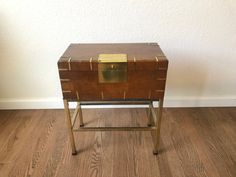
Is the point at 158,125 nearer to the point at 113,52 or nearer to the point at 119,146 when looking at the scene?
the point at 119,146

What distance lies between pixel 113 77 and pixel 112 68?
0.17ft

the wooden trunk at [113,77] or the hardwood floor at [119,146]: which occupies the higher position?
the wooden trunk at [113,77]

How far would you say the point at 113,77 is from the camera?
42.4 inches

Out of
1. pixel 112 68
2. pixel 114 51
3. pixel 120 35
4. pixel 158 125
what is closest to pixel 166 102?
pixel 158 125

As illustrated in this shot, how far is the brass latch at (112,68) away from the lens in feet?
3.43

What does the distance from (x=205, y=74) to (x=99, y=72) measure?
1.12m

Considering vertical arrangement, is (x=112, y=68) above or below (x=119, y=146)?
above

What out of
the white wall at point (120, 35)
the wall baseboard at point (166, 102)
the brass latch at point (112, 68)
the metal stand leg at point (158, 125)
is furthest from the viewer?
the wall baseboard at point (166, 102)

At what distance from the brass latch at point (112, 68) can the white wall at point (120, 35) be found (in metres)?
0.58

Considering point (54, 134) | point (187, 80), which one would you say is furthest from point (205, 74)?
point (54, 134)

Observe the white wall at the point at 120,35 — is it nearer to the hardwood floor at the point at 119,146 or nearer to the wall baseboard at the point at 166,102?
the wall baseboard at the point at 166,102

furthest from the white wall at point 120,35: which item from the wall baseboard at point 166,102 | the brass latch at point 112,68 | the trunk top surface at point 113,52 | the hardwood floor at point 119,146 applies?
the brass latch at point 112,68

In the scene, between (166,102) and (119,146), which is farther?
(166,102)

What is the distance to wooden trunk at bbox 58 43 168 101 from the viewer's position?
1.05 meters
